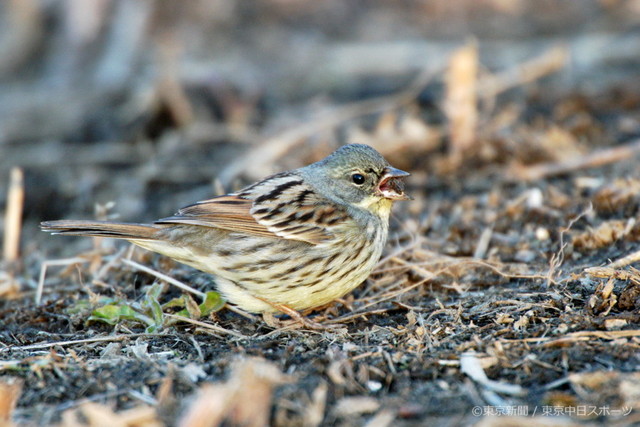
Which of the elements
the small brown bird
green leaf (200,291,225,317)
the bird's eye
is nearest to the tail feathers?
the small brown bird

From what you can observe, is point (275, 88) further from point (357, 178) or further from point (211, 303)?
point (211, 303)

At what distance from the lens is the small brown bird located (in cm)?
476

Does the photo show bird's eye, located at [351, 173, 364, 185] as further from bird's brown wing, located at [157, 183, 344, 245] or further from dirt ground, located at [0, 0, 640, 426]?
dirt ground, located at [0, 0, 640, 426]

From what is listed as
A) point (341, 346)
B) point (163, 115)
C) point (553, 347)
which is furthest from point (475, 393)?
point (163, 115)

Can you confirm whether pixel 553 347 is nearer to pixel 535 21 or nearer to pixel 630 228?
pixel 630 228

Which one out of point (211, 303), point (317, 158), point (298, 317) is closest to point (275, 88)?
point (317, 158)

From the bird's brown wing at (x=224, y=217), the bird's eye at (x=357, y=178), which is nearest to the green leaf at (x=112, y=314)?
the bird's brown wing at (x=224, y=217)

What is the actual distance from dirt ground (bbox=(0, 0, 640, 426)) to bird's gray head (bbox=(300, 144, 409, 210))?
454mm

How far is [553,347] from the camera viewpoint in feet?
12.8

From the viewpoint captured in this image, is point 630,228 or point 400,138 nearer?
point 630,228

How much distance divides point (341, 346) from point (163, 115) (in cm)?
A: 533

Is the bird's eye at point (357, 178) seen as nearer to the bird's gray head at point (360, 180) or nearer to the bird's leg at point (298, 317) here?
the bird's gray head at point (360, 180)

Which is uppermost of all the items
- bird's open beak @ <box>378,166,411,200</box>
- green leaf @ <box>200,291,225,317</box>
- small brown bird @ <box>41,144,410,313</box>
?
bird's open beak @ <box>378,166,411,200</box>

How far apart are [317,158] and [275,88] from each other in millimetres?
3095
